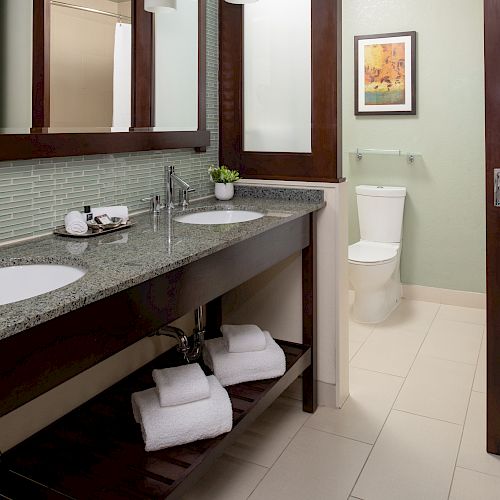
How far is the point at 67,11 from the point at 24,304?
3.50 ft

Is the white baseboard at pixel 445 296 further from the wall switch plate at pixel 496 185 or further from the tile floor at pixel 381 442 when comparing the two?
the wall switch plate at pixel 496 185

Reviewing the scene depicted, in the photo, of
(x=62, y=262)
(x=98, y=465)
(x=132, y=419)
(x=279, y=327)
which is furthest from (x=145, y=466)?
(x=279, y=327)

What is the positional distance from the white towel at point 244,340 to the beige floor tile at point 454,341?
4.43ft

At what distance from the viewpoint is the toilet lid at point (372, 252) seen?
11.3 ft

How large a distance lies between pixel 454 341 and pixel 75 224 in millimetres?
2377

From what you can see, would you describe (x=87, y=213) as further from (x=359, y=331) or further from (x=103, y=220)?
(x=359, y=331)

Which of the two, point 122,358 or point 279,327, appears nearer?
point 122,358

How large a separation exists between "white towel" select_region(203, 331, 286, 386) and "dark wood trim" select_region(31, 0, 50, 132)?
976 mm

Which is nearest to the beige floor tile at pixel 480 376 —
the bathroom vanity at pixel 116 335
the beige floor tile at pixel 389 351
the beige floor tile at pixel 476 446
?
the beige floor tile at pixel 476 446

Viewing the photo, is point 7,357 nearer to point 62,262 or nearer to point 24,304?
point 24,304

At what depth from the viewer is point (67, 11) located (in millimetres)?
1718

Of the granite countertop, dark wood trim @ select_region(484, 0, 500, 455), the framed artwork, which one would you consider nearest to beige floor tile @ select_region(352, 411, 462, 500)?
dark wood trim @ select_region(484, 0, 500, 455)

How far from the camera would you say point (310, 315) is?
7.81 ft

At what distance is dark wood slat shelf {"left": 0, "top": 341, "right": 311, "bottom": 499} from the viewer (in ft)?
4.59
